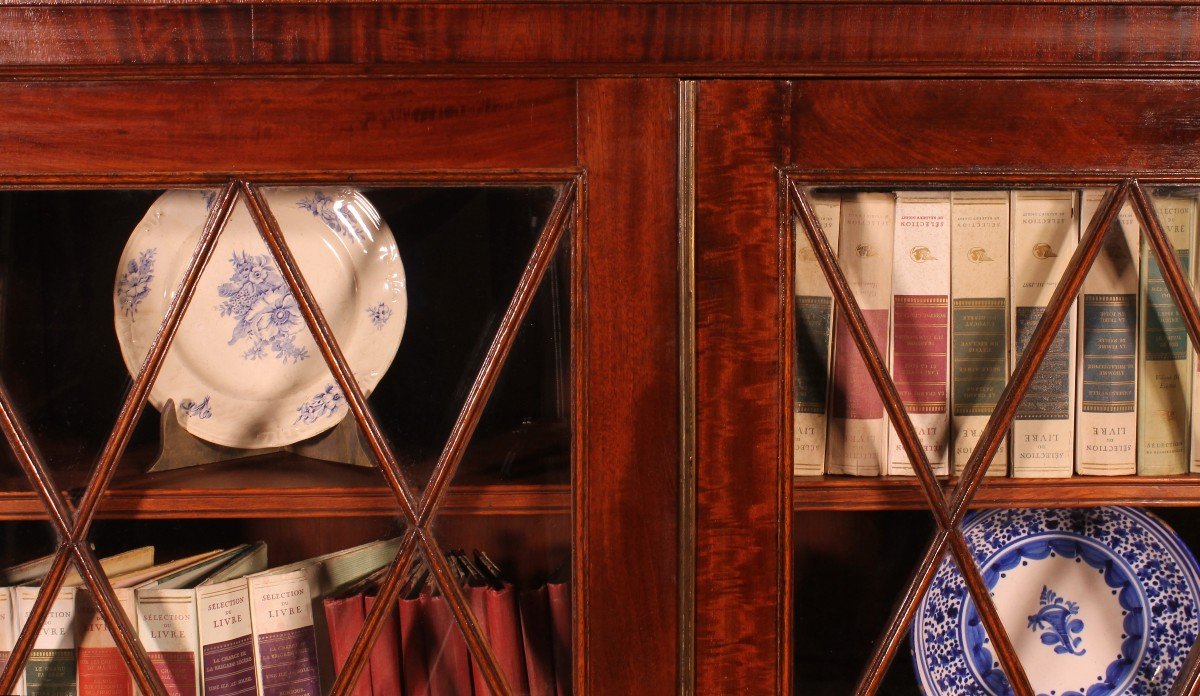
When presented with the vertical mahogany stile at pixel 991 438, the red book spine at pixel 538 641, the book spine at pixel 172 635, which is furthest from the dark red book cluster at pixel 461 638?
the vertical mahogany stile at pixel 991 438

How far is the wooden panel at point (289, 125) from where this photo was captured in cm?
50

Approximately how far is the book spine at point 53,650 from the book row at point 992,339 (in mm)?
494

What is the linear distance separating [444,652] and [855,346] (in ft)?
1.11

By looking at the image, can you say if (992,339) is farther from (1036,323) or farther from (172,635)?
(172,635)

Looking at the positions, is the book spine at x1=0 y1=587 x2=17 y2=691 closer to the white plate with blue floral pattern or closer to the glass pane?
the glass pane

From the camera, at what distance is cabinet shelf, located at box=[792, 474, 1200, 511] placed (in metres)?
0.54

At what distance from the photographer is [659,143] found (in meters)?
0.50

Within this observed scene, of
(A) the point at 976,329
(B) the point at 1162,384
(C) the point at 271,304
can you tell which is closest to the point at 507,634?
(C) the point at 271,304

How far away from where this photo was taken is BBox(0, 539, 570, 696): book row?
0.54 meters

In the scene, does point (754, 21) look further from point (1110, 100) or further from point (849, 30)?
point (1110, 100)

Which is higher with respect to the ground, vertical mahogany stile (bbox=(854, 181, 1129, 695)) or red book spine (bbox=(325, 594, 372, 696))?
vertical mahogany stile (bbox=(854, 181, 1129, 695))

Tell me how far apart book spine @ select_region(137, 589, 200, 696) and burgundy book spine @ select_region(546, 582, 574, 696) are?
0.25 meters

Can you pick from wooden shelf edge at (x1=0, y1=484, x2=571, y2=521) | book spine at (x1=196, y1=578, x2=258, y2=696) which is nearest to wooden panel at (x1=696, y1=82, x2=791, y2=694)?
wooden shelf edge at (x1=0, y1=484, x2=571, y2=521)

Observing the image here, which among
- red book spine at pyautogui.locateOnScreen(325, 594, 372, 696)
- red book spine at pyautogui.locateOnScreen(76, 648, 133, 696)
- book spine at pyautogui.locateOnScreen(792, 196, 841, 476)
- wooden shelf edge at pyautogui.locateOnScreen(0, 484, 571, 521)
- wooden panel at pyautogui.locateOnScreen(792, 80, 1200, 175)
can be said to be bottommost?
red book spine at pyautogui.locateOnScreen(76, 648, 133, 696)
